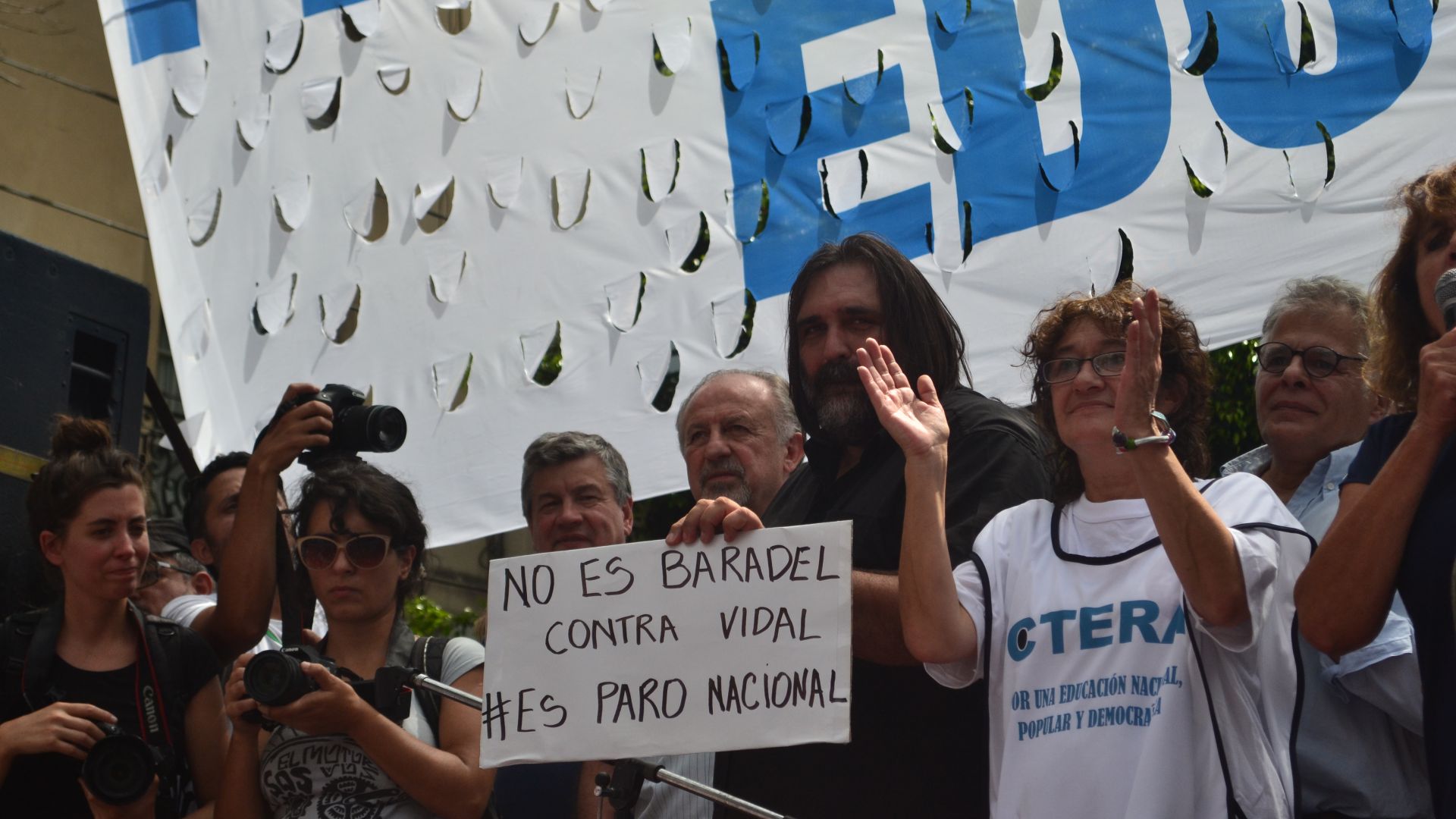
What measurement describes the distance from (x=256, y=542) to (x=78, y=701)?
1.60ft

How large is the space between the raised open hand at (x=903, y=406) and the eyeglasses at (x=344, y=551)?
4.00 feet

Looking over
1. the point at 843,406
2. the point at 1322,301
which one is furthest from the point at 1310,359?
the point at 843,406

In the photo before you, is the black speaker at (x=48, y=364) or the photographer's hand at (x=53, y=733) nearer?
the photographer's hand at (x=53, y=733)

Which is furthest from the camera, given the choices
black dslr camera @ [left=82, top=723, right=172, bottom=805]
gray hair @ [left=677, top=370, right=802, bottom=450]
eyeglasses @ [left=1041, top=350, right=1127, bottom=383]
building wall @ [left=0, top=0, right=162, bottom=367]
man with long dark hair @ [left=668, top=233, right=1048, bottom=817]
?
building wall @ [left=0, top=0, right=162, bottom=367]

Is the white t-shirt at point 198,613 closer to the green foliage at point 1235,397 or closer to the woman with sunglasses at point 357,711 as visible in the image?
the woman with sunglasses at point 357,711

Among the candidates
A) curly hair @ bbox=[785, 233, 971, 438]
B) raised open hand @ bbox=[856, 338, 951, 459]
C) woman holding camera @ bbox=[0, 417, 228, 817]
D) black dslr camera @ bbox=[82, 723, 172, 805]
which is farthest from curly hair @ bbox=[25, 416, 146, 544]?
raised open hand @ bbox=[856, 338, 951, 459]

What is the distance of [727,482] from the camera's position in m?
3.88

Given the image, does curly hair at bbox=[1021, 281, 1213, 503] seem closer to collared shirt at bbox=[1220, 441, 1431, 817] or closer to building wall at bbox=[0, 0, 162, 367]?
collared shirt at bbox=[1220, 441, 1431, 817]

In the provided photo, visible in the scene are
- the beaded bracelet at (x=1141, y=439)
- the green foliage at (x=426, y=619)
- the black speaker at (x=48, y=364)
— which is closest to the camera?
the beaded bracelet at (x=1141, y=439)

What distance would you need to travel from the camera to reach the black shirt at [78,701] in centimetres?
337

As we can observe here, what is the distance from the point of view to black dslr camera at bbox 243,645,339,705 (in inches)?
121

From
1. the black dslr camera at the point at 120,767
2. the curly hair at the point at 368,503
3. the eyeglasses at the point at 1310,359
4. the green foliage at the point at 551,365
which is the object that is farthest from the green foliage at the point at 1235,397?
the black dslr camera at the point at 120,767

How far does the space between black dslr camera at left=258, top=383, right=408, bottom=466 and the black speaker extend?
717 mm

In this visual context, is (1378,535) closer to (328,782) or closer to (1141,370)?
(1141,370)
